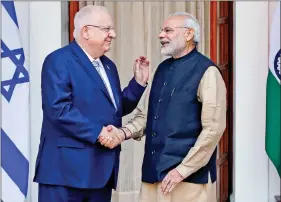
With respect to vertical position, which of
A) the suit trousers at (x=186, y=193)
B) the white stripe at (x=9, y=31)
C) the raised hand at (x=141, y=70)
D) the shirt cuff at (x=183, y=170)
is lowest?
the suit trousers at (x=186, y=193)

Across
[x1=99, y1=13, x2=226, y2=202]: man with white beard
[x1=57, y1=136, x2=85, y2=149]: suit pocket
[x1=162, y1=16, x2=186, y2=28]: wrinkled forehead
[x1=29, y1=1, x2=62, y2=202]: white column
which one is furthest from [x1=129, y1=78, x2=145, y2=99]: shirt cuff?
[x1=29, y1=1, x2=62, y2=202]: white column

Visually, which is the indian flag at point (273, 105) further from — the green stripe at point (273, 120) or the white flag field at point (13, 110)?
the white flag field at point (13, 110)

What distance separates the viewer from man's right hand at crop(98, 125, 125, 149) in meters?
3.42

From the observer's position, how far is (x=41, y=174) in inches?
138

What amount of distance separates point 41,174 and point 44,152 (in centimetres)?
12

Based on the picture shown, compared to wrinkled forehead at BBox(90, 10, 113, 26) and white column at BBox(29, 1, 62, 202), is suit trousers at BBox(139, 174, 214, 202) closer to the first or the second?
wrinkled forehead at BBox(90, 10, 113, 26)

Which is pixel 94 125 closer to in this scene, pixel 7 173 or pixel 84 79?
pixel 84 79

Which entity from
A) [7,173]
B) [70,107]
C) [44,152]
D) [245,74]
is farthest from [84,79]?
[245,74]

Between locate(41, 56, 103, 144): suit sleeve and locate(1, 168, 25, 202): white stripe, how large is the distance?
90cm

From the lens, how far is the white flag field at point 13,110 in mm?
4133

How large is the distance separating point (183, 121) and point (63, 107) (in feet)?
2.06

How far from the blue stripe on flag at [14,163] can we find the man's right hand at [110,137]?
932 mm

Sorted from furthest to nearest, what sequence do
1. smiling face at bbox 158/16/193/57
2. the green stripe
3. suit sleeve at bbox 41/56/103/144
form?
1. the green stripe
2. smiling face at bbox 158/16/193/57
3. suit sleeve at bbox 41/56/103/144


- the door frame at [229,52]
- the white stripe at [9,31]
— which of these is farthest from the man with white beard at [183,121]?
the door frame at [229,52]
